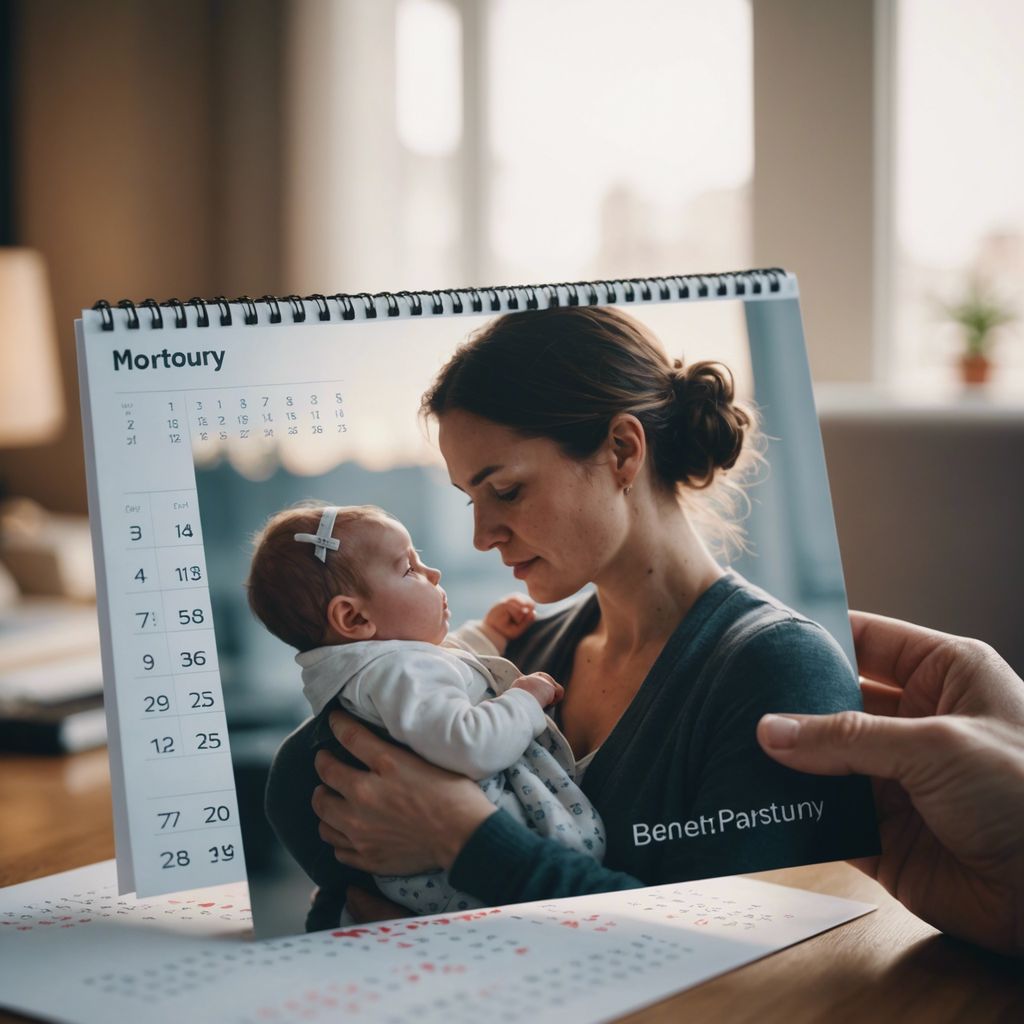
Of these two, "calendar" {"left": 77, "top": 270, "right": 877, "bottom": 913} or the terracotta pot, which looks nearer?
"calendar" {"left": 77, "top": 270, "right": 877, "bottom": 913}

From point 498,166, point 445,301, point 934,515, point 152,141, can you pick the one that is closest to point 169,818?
point 445,301

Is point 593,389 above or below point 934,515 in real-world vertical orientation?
above

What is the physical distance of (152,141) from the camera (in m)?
3.72

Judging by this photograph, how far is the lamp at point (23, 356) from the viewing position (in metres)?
2.92

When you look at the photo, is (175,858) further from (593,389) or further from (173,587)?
(593,389)

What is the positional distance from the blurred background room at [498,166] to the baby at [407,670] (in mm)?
1986

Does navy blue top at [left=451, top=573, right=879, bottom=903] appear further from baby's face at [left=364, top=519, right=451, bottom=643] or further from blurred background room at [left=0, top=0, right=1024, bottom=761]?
blurred background room at [left=0, top=0, right=1024, bottom=761]

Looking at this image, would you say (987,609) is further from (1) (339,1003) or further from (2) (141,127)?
(2) (141,127)

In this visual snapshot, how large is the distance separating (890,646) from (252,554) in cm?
49

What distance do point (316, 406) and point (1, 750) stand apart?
0.75m

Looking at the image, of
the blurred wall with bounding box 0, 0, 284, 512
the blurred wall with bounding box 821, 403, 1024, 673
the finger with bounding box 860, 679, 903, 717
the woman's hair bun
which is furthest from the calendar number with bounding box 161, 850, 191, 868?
the blurred wall with bounding box 0, 0, 284, 512

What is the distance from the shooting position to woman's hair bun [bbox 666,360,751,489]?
0.77m

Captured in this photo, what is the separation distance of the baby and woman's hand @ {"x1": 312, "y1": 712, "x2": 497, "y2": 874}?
0.01 meters

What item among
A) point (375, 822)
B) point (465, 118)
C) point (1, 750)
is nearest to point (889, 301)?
point (465, 118)
